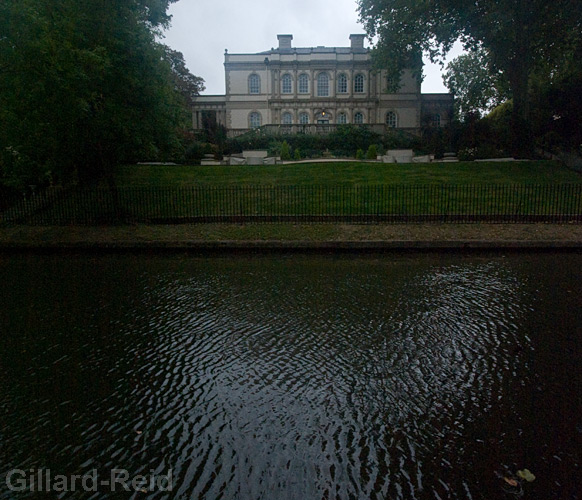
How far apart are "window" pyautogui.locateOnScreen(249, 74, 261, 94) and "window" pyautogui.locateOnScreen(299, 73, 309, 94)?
532 centimetres

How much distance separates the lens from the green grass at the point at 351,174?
23422 millimetres

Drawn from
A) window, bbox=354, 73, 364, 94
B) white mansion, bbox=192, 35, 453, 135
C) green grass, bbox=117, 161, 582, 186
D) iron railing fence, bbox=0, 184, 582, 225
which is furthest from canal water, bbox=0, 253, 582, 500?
window, bbox=354, 73, 364, 94

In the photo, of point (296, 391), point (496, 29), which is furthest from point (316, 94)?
point (296, 391)

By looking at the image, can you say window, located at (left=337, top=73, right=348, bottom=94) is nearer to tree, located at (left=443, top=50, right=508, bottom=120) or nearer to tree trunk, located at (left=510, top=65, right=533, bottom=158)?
tree, located at (left=443, top=50, right=508, bottom=120)

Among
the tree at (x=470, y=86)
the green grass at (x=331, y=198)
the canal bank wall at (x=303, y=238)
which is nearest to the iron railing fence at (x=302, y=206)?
the green grass at (x=331, y=198)

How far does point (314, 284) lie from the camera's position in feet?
30.7

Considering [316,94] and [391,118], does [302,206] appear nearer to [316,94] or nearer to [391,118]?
[316,94]

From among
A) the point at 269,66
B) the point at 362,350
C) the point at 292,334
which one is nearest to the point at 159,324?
the point at 292,334

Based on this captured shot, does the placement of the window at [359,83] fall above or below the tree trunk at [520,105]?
above

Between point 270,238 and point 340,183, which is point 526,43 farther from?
point 270,238

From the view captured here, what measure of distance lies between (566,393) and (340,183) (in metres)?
18.3

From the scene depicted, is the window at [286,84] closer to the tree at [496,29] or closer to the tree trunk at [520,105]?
the tree at [496,29]

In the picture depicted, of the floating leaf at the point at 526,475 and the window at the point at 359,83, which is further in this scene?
the window at the point at 359,83

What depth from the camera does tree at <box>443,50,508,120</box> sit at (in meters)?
52.1
